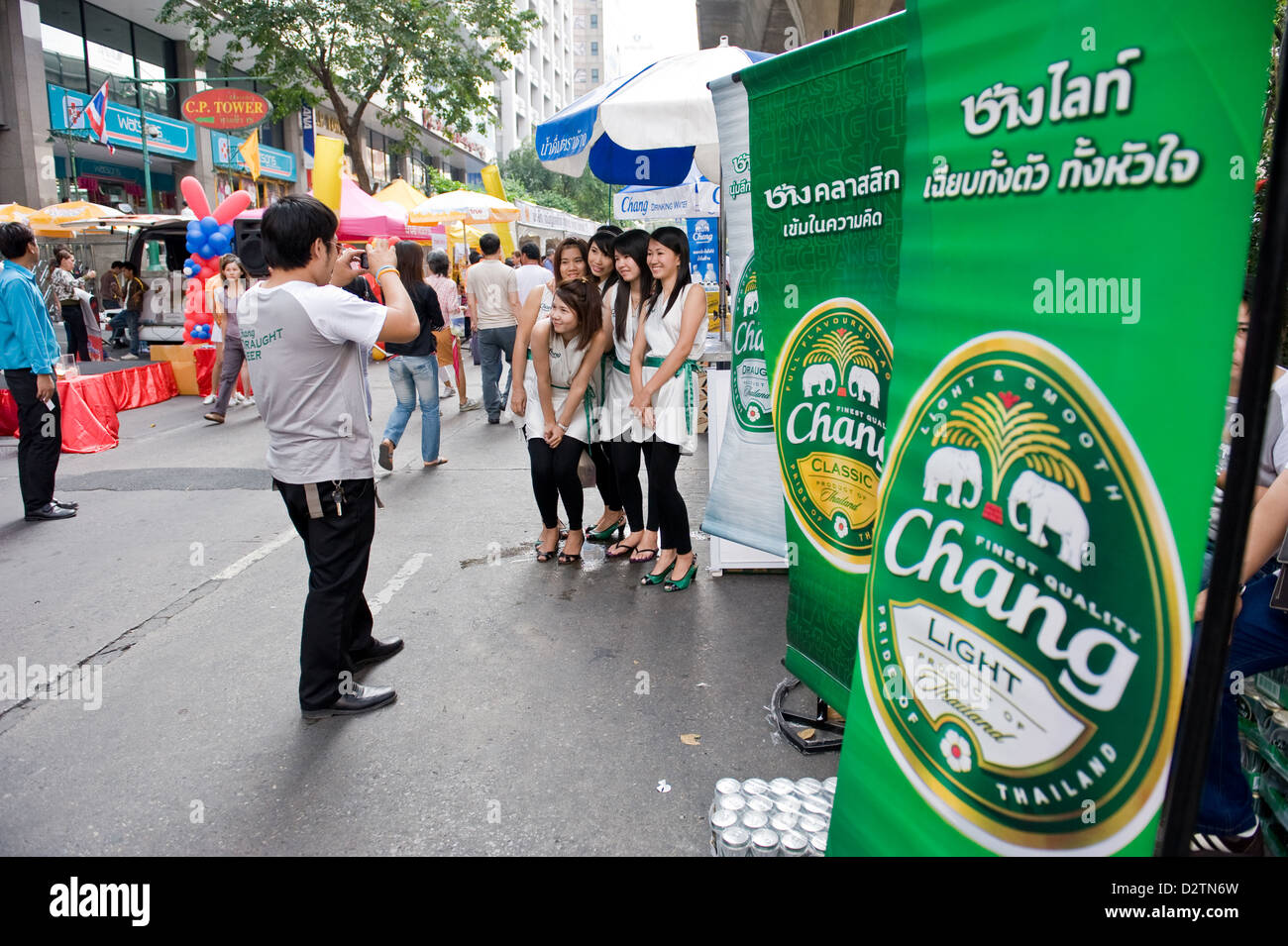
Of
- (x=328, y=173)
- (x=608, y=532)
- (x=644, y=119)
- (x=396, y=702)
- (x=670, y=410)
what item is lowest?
(x=396, y=702)

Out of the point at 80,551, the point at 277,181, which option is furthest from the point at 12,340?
the point at 277,181

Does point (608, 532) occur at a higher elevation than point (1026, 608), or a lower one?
lower

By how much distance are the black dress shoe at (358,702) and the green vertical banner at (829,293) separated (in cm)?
165

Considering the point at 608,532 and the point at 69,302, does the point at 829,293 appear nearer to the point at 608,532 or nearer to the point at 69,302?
the point at 608,532

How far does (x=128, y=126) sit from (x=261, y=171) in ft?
10.2

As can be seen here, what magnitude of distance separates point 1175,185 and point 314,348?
2.71 metres

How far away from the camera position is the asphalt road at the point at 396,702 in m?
2.81

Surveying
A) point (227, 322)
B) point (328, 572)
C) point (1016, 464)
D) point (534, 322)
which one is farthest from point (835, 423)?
point (227, 322)

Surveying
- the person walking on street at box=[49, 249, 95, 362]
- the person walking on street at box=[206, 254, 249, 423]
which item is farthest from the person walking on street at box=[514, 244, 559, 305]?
the person walking on street at box=[49, 249, 95, 362]

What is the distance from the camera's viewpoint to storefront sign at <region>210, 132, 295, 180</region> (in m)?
22.0

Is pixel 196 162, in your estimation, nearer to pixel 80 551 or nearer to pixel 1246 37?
pixel 80 551

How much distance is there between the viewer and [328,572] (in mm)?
3395

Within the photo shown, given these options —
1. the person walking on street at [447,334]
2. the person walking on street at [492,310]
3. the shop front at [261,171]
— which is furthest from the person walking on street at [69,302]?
the person walking on street at [492,310]

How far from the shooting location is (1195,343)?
1.32m
